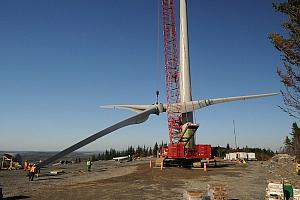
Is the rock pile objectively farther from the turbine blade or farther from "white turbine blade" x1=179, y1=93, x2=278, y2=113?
the turbine blade

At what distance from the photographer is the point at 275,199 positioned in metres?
16.8

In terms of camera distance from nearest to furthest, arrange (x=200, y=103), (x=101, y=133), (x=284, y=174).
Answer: (x=101, y=133)
(x=284, y=174)
(x=200, y=103)

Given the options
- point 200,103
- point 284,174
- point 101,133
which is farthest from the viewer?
point 200,103

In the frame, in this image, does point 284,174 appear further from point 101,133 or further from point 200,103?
point 101,133

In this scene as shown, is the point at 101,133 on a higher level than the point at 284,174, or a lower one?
higher

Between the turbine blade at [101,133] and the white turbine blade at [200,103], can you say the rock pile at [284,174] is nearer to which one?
the white turbine blade at [200,103]

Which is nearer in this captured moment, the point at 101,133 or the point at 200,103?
the point at 101,133

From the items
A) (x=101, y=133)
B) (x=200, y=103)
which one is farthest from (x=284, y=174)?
(x=101, y=133)

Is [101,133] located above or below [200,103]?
below

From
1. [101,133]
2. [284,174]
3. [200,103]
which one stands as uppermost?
[200,103]

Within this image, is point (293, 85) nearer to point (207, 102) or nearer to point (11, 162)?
point (207, 102)

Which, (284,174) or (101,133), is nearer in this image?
(101,133)

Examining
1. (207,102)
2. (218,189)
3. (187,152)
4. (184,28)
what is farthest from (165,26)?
(218,189)

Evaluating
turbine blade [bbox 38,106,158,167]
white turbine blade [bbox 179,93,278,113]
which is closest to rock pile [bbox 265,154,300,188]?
white turbine blade [bbox 179,93,278,113]
